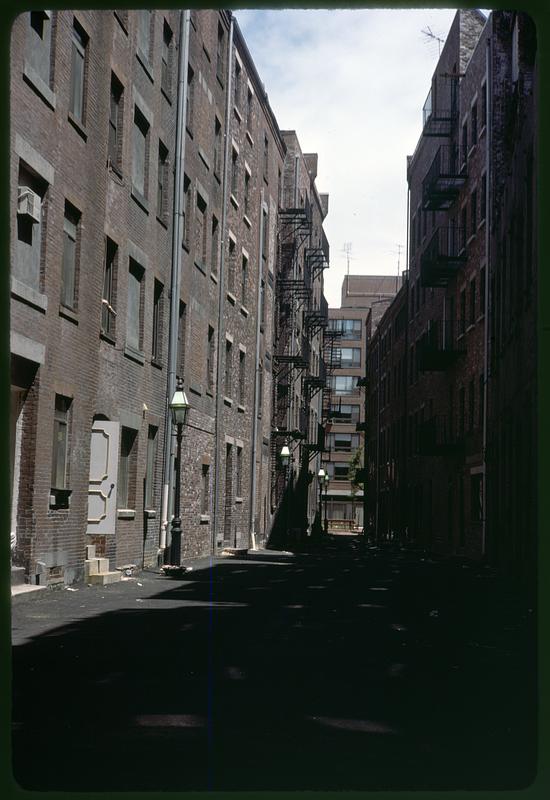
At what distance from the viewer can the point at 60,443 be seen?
15.4 meters

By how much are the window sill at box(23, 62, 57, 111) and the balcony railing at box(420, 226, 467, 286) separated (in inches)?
799

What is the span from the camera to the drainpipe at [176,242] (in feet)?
70.3

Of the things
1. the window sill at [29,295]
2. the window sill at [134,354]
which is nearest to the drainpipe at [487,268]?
the window sill at [134,354]

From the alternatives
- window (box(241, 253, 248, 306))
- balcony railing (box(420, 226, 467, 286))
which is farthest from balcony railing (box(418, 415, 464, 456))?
window (box(241, 253, 248, 306))

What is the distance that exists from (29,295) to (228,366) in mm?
16042

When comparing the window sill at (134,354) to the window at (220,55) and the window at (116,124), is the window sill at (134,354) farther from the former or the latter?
the window at (220,55)

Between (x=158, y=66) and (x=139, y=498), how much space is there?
811cm

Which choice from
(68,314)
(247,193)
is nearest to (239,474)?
(247,193)

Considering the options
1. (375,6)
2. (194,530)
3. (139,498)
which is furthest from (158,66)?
(375,6)

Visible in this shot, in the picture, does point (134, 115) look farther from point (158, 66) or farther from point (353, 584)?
point (353, 584)

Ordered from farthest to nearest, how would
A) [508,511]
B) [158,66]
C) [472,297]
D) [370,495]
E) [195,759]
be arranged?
1. [370,495]
2. [472,297]
3. [508,511]
4. [158,66]
5. [195,759]

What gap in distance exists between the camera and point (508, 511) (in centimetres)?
2238

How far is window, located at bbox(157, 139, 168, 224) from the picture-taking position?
843 inches

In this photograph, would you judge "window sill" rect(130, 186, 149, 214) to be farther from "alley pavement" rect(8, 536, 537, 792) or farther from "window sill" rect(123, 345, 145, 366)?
"alley pavement" rect(8, 536, 537, 792)
